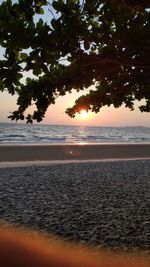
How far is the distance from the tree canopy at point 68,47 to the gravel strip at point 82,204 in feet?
12.5

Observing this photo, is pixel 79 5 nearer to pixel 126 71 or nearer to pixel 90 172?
pixel 126 71

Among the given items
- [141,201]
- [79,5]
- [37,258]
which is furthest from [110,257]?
[141,201]

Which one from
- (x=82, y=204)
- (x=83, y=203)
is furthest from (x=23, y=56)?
(x=83, y=203)

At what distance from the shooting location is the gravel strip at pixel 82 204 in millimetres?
9570

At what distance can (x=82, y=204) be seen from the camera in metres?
12.7

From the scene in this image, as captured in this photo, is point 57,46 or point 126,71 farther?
point 126,71

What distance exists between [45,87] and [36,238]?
4.00 meters

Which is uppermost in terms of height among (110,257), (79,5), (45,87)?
(79,5)

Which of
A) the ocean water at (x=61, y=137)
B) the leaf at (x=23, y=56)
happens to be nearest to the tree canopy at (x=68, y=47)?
the leaf at (x=23, y=56)

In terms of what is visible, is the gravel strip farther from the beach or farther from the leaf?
the leaf

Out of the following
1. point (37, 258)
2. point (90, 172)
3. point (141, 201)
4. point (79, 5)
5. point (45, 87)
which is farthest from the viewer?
point (90, 172)

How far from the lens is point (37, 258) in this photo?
7.74 m

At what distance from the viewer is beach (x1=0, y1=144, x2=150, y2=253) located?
957 centimetres

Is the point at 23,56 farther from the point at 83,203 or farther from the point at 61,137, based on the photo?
the point at 61,137
